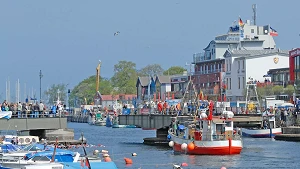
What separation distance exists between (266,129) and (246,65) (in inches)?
2383

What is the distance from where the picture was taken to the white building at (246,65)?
181000mm

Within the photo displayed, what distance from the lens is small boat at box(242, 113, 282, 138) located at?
120m

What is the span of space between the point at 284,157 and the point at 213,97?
344 ft

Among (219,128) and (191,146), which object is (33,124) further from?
(219,128)

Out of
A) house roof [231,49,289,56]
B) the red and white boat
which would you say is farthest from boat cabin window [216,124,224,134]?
house roof [231,49,289,56]

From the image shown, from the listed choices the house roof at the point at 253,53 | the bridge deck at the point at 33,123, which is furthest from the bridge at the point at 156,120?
the house roof at the point at 253,53

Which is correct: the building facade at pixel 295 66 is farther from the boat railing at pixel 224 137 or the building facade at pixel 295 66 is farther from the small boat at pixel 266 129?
the boat railing at pixel 224 137

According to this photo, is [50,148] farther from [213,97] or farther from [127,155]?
[213,97]

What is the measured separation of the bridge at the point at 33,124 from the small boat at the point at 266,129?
3394 centimetres

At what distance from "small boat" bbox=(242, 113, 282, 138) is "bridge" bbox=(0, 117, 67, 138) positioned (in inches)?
1336

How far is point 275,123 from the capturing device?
124m

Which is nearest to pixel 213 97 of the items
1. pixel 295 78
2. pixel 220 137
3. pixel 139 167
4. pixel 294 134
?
pixel 295 78

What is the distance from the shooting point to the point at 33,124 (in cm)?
9756

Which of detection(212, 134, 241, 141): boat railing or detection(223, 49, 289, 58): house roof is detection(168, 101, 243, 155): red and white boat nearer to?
detection(212, 134, 241, 141): boat railing
